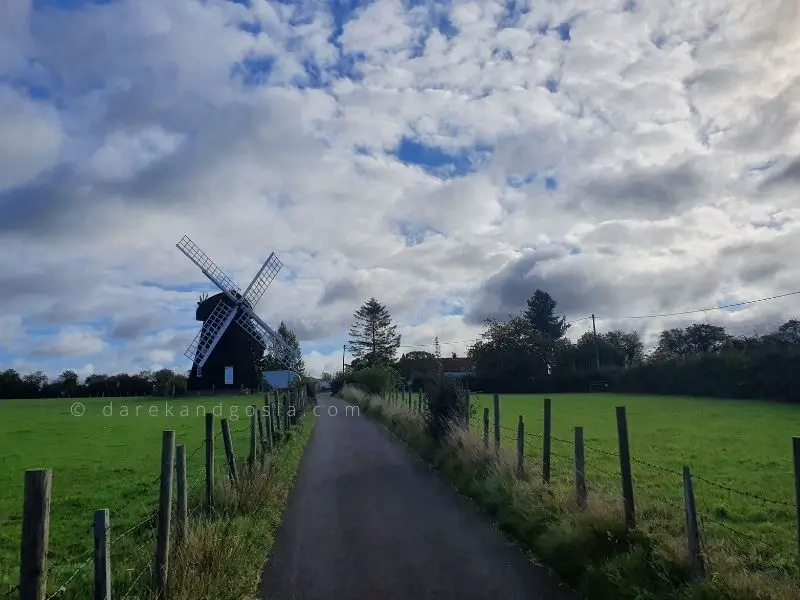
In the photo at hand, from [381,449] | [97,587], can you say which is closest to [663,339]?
[381,449]

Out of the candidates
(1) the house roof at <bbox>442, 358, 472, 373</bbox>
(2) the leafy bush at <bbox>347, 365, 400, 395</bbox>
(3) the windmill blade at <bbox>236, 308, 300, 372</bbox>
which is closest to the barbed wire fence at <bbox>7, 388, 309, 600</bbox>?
(2) the leafy bush at <bbox>347, 365, 400, 395</bbox>

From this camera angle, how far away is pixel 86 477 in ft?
51.1

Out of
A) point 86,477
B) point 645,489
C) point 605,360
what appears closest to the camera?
point 645,489

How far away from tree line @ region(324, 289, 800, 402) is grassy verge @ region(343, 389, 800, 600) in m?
9.19

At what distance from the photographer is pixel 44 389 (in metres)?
83.9

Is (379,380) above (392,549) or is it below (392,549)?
above

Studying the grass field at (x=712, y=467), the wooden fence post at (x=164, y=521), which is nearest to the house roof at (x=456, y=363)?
the grass field at (x=712, y=467)

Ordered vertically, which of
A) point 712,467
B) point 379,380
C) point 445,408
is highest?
point 379,380

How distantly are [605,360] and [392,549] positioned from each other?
81.6 metres

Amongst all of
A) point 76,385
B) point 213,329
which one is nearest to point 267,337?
point 213,329

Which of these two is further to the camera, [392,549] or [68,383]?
[68,383]

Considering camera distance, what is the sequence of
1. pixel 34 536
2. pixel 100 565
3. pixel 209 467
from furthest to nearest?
pixel 209 467 < pixel 100 565 < pixel 34 536

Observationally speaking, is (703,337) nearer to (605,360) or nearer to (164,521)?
(605,360)

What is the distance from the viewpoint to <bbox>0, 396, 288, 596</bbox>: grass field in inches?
331
